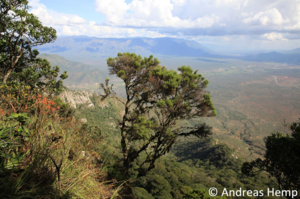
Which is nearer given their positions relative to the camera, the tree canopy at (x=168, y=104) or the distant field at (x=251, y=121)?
the tree canopy at (x=168, y=104)

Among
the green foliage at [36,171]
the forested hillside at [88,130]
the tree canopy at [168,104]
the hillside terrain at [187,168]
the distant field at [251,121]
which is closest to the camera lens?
the green foliage at [36,171]

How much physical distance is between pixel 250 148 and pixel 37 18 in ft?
392

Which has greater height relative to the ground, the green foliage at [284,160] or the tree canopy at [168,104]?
the tree canopy at [168,104]

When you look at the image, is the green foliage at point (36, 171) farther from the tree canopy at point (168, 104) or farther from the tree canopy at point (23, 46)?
the tree canopy at point (23, 46)

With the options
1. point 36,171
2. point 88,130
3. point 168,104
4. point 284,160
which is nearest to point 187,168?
point 284,160

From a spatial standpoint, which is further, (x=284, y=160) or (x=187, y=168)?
(x=187, y=168)

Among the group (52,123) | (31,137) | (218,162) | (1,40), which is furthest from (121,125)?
(218,162)

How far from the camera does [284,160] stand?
6195mm

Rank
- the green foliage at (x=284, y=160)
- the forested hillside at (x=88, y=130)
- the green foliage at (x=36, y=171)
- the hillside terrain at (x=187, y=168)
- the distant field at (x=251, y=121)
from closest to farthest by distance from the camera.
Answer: the green foliage at (x=36, y=171) → the forested hillside at (x=88, y=130) → the green foliage at (x=284, y=160) → the hillside terrain at (x=187, y=168) → the distant field at (x=251, y=121)

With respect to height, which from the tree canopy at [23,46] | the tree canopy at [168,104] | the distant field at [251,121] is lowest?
the distant field at [251,121]

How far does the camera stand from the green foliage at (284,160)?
237 inches

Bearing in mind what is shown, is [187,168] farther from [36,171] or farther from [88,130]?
[36,171]

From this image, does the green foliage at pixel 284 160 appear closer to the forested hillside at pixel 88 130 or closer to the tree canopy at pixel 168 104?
the forested hillside at pixel 88 130

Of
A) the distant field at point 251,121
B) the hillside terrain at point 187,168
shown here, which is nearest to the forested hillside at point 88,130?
the hillside terrain at point 187,168
